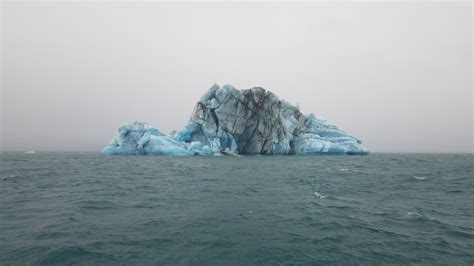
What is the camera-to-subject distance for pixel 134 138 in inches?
2411

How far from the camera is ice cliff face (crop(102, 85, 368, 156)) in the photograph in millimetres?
60531

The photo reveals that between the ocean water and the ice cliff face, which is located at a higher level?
the ice cliff face

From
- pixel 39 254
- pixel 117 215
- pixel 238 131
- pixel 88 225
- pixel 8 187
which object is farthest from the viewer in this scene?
pixel 238 131

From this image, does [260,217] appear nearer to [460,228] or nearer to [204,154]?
[460,228]

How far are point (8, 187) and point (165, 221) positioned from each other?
46.3 feet

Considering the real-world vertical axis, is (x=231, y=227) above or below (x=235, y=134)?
below

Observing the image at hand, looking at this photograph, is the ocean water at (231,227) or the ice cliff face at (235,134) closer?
the ocean water at (231,227)

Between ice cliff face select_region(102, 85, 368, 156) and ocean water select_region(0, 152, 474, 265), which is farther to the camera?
ice cliff face select_region(102, 85, 368, 156)

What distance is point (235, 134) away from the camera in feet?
217

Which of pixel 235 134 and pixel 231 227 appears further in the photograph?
pixel 235 134

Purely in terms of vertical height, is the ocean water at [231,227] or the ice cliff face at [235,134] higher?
the ice cliff face at [235,134]

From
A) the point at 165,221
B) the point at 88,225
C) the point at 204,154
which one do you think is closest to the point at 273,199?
the point at 165,221

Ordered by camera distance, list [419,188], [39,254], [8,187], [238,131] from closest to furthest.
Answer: [39,254], [8,187], [419,188], [238,131]

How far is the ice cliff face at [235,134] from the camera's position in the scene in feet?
199
